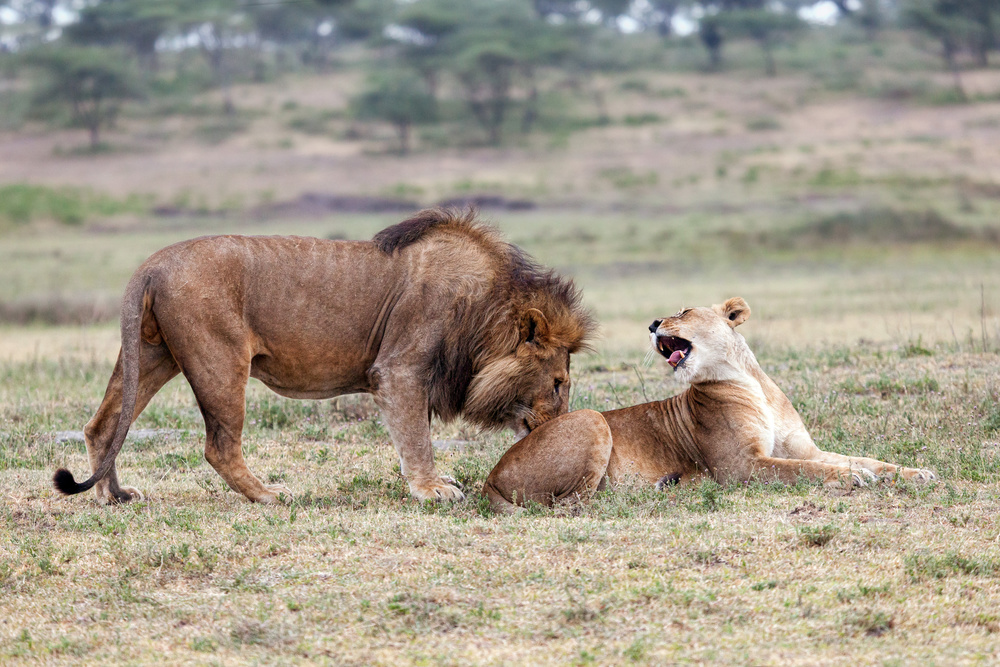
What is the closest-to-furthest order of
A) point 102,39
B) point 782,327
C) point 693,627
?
point 693,627 → point 782,327 → point 102,39

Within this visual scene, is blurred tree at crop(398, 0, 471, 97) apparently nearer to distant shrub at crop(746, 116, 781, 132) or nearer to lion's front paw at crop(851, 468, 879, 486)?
distant shrub at crop(746, 116, 781, 132)

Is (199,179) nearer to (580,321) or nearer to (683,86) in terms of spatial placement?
(683,86)

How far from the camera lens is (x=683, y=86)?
49.6 metres

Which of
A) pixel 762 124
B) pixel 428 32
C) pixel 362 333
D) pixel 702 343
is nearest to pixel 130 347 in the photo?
pixel 362 333

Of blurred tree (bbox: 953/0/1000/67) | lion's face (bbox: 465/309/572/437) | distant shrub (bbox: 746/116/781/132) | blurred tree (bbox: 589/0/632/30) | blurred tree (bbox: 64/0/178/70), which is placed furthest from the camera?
blurred tree (bbox: 589/0/632/30)

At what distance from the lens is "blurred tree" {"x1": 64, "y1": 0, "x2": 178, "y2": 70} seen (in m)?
47.3

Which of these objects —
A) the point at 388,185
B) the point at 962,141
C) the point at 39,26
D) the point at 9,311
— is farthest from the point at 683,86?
the point at 9,311

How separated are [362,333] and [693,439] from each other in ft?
5.72

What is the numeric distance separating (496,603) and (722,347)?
231cm

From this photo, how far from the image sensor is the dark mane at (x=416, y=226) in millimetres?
6355

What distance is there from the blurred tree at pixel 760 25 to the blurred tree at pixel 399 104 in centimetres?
1598

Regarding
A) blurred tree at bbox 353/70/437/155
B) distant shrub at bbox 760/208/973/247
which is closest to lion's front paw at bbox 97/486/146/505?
distant shrub at bbox 760/208/973/247

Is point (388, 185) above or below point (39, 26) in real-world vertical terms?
below

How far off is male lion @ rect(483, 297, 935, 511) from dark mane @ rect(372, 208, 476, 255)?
1179mm
